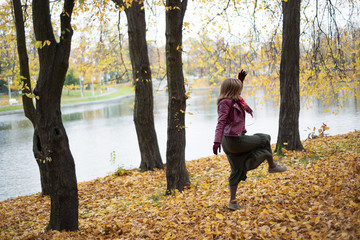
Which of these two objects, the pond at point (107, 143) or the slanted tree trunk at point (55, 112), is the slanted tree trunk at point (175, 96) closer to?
the slanted tree trunk at point (55, 112)

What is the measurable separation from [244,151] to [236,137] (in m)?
0.26

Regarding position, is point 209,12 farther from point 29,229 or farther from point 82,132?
point 82,132

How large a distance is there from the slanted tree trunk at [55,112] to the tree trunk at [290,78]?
5725mm

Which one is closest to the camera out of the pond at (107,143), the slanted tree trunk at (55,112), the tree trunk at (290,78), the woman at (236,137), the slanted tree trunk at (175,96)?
the woman at (236,137)

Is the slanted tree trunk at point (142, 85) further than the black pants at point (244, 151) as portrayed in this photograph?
Yes

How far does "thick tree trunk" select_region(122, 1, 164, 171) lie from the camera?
9172 millimetres

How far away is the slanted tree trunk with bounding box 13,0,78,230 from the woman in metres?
2.41

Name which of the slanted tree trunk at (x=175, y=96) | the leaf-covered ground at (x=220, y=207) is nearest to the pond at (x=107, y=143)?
the leaf-covered ground at (x=220, y=207)

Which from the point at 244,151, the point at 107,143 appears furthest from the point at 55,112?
the point at 107,143

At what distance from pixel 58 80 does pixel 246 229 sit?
3.39 meters

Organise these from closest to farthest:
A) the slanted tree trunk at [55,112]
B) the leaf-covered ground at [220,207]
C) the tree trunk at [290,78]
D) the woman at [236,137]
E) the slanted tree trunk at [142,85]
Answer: the leaf-covered ground at [220,207], the woman at [236,137], the slanted tree trunk at [55,112], the tree trunk at [290,78], the slanted tree trunk at [142,85]

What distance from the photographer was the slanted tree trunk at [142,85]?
917cm

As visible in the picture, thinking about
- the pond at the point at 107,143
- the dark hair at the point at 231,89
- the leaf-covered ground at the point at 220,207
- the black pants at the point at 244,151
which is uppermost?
the dark hair at the point at 231,89

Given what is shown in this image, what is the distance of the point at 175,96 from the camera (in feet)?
21.6
